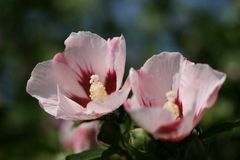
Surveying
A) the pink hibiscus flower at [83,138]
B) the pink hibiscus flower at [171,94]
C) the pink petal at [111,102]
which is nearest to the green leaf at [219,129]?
the pink hibiscus flower at [171,94]

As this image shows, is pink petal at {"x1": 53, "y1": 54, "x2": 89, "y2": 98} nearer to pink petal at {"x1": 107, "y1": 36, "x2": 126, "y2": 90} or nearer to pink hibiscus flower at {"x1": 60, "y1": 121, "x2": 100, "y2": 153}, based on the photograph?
pink petal at {"x1": 107, "y1": 36, "x2": 126, "y2": 90}

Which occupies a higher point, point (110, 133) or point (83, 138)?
point (110, 133)

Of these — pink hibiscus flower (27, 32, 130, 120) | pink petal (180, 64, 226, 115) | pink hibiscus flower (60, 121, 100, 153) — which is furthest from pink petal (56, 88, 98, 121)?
pink hibiscus flower (60, 121, 100, 153)

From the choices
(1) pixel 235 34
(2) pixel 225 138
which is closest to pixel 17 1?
(1) pixel 235 34

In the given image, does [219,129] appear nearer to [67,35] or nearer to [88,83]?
[88,83]

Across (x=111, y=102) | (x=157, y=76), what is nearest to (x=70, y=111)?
(x=111, y=102)

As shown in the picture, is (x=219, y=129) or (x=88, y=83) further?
(x=88, y=83)

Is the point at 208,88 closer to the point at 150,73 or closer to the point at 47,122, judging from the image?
the point at 150,73
